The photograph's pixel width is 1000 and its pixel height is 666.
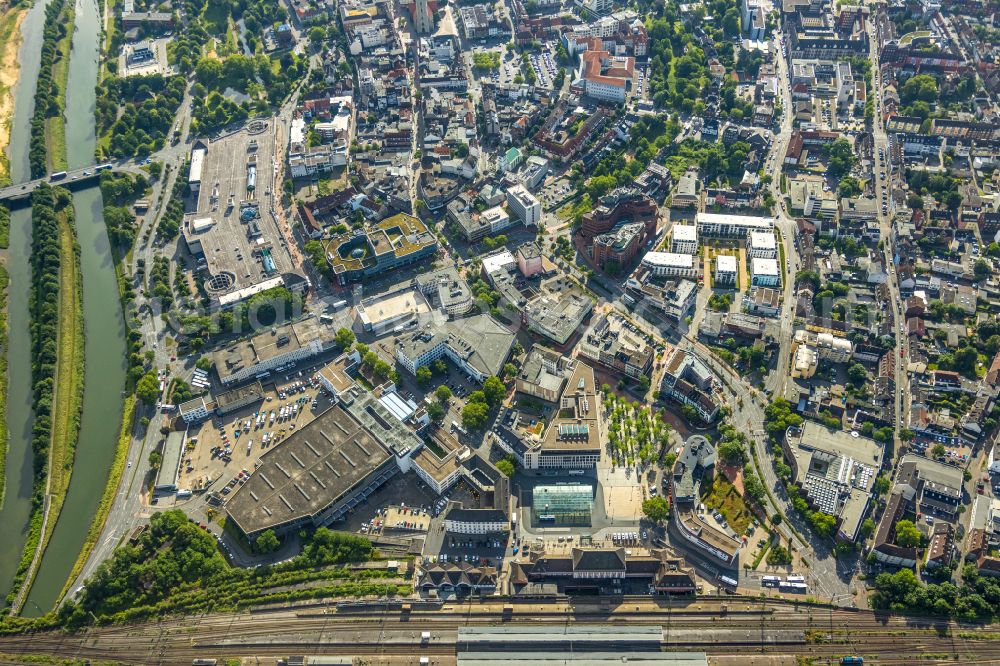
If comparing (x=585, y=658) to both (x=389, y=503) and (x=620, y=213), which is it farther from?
(x=620, y=213)

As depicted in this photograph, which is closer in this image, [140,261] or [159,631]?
[159,631]

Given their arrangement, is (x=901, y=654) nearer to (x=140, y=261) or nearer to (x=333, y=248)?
(x=333, y=248)

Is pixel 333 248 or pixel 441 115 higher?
pixel 441 115

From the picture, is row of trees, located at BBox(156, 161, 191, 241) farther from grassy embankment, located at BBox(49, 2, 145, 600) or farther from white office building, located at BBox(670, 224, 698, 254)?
white office building, located at BBox(670, 224, 698, 254)

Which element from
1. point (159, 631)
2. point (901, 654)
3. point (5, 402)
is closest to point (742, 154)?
point (901, 654)

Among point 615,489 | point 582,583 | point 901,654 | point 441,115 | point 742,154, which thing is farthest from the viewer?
point 441,115

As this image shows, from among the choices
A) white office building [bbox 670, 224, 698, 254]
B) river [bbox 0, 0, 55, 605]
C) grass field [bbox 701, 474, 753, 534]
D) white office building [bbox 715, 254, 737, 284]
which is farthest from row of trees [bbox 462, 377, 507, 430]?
river [bbox 0, 0, 55, 605]
